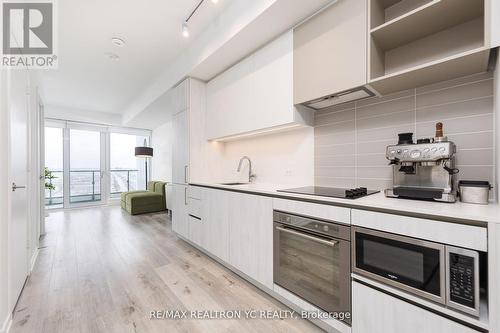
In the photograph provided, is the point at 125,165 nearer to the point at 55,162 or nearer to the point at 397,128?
→ the point at 55,162

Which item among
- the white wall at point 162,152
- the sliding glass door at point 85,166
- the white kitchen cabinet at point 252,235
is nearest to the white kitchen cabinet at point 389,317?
the white kitchen cabinet at point 252,235

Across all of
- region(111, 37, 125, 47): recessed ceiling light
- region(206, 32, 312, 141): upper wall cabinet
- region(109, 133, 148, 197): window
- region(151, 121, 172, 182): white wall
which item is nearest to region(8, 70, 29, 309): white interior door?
region(111, 37, 125, 47): recessed ceiling light

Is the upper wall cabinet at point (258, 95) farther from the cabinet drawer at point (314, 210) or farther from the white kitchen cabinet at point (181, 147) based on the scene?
the cabinet drawer at point (314, 210)

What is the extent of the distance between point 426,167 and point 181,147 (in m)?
2.86

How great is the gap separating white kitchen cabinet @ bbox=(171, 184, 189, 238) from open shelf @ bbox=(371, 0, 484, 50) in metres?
2.77

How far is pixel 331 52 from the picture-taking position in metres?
1.65

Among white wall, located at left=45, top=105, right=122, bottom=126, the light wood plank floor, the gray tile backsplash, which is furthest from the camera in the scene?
white wall, located at left=45, top=105, right=122, bottom=126

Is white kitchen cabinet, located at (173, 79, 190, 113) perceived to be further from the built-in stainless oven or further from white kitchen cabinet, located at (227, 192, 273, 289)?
the built-in stainless oven

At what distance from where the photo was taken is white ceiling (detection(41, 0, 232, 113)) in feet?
7.13

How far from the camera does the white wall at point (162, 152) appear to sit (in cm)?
605

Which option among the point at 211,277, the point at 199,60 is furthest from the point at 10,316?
the point at 199,60

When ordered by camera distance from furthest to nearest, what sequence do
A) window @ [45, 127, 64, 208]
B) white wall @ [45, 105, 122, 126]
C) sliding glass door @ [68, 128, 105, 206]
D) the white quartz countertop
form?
sliding glass door @ [68, 128, 105, 206], window @ [45, 127, 64, 208], white wall @ [45, 105, 122, 126], the white quartz countertop

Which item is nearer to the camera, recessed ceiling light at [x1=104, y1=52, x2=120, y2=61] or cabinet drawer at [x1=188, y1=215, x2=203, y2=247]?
cabinet drawer at [x1=188, y1=215, x2=203, y2=247]

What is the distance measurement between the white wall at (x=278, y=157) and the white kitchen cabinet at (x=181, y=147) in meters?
0.63
